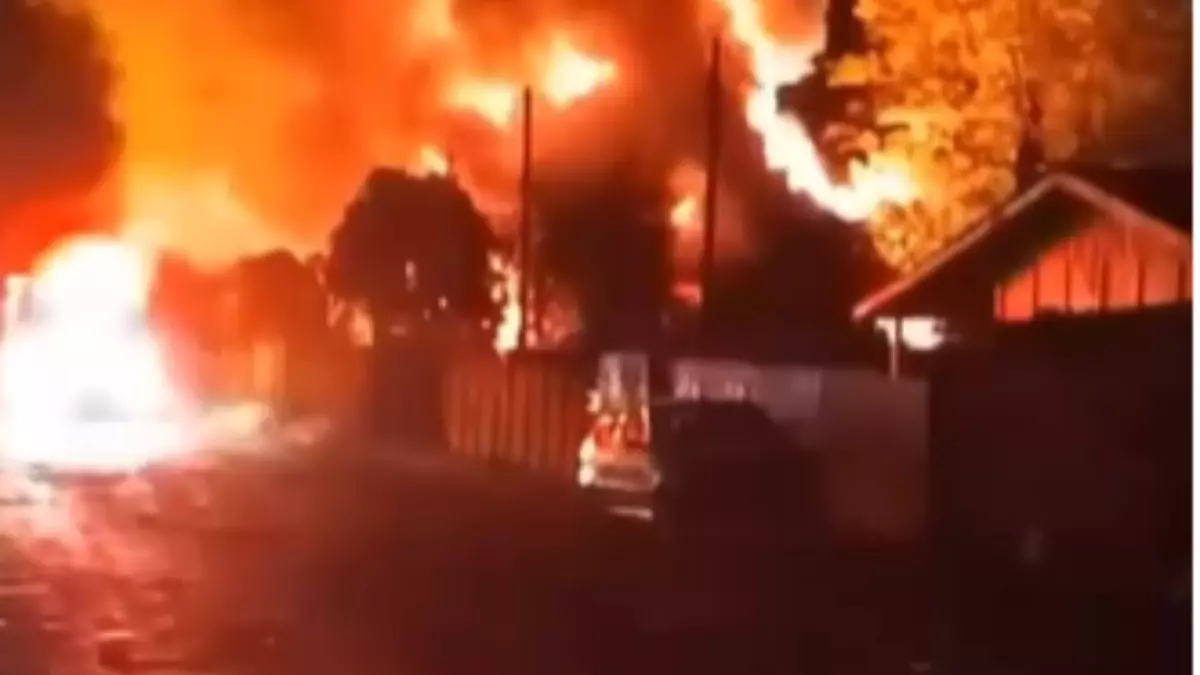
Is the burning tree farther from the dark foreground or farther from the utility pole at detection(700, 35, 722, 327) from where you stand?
the dark foreground

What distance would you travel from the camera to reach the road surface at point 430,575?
7.20 feet

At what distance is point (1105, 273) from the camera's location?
7.34 feet

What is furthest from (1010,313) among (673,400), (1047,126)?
(673,400)

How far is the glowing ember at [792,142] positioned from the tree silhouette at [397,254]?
31 centimetres

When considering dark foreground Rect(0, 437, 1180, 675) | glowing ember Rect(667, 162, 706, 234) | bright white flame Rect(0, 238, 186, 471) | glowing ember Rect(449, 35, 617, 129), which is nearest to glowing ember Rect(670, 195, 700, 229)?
glowing ember Rect(667, 162, 706, 234)

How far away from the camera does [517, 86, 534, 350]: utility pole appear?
2248 millimetres

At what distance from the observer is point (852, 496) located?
225 centimetres

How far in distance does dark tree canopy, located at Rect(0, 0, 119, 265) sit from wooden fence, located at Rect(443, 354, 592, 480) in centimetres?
41

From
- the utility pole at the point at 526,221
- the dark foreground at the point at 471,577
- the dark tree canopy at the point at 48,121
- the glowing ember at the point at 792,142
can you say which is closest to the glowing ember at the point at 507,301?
the utility pole at the point at 526,221

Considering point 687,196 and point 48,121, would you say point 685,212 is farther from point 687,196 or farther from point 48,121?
point 48,121

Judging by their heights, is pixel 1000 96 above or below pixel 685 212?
above

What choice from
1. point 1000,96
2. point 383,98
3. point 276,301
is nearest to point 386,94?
point 383,98

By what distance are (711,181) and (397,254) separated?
33 centimetres

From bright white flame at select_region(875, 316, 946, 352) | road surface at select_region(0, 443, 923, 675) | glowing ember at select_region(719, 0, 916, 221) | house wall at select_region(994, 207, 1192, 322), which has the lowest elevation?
road surface at select_region(0, 443, 923, 675)
